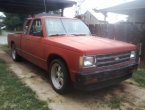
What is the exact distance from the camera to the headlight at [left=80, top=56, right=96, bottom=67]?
443 cm

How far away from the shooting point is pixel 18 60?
8.99 meters

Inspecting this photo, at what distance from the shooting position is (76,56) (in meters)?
4.49

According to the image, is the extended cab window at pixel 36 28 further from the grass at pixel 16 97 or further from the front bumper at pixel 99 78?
the front bumper at pixel 99 78

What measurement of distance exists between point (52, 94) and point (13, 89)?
3.32 ft

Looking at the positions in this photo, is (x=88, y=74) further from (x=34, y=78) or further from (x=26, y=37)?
(x=26, y=37)

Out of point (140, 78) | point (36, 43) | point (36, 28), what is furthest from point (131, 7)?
point (36, 43)

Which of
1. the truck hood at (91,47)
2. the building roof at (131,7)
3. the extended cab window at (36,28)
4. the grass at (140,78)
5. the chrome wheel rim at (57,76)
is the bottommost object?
the grass at (140,78)

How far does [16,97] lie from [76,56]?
1.71 metres

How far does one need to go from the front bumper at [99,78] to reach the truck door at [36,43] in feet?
6.03

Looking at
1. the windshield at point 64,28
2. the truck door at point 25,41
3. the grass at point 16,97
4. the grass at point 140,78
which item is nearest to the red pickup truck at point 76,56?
the windshield at point 64,28

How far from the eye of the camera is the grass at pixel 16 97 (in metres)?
4.52

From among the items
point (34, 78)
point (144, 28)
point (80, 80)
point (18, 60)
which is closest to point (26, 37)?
Answer: point (34, 78)

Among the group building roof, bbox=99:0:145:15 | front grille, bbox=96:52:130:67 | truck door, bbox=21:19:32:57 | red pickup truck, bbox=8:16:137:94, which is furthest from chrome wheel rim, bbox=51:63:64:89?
building roof, bbox=99:0:145:15

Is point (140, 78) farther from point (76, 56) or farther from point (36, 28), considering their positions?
point (36, 28)
